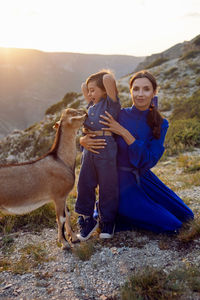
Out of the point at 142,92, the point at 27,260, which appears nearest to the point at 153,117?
the point at 142,92

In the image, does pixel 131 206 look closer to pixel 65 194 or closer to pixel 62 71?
pixel 65 194

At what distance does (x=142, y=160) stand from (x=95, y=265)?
61.8 inches

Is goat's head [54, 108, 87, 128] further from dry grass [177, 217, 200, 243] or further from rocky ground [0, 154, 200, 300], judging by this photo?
dry grass [177, 217, 200, 243]

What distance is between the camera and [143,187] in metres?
4.31

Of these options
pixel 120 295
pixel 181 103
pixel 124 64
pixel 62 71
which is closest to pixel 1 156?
pixel 181 103

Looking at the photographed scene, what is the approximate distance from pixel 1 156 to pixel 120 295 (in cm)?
1688

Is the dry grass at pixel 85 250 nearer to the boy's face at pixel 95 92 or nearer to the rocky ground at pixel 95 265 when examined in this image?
the rocky ground at pixel 95 265

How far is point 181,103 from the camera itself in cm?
1748

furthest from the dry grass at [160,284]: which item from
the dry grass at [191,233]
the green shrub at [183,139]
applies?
the green shrub at [183,139]

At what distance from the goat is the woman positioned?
306 millimetres

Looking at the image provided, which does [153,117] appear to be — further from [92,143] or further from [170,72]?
[170,72]

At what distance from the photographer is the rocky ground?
Result: 3.19 m

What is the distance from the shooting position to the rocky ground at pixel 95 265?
3.19 metres

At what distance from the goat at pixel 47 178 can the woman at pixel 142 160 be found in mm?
306
